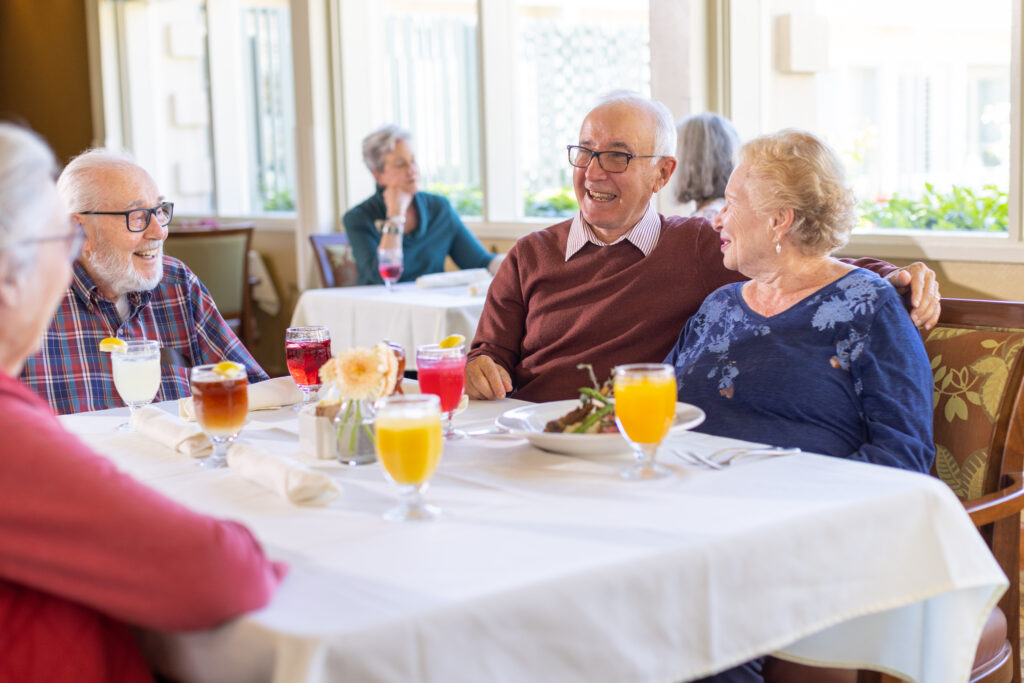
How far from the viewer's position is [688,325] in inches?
85.3

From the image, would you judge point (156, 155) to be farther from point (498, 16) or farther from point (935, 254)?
point (935, 254)

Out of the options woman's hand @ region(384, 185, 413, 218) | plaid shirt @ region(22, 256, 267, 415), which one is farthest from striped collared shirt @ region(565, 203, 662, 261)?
woman's hand @ region(384, 185, 413, 218)

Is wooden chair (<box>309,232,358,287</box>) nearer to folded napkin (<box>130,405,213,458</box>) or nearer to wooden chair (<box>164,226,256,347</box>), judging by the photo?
wooden chair (<box>164,226,256,347</box>)

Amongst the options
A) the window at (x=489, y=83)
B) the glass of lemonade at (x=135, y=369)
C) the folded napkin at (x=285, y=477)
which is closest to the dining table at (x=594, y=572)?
the folded napkin at (x=285, y=477)

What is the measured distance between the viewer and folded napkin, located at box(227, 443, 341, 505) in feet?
4.34

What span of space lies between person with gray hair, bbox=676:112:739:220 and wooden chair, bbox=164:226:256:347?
258 centimetres

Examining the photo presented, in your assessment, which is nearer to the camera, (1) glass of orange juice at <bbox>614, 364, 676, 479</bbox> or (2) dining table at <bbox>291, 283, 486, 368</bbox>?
(1) glass of orange juice at <bbox>614, 364, 676, 479</bbox>

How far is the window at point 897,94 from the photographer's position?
3.62 meters

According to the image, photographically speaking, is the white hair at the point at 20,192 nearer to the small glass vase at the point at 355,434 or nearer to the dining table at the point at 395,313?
the small glass vase at the point at 355,434

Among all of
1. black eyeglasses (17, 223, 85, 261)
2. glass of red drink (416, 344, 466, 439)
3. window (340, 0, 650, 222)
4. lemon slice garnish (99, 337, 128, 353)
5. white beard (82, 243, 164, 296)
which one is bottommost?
glass of red drink (416, 344, 466, 439)

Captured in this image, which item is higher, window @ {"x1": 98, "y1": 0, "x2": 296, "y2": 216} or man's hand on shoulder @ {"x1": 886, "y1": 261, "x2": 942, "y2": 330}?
window @ {"x1": 98, "y1": 0, "x2": 296, "y2": 216}

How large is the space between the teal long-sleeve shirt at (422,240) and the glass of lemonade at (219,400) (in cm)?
319

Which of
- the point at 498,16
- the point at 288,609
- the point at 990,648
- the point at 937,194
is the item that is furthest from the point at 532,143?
the point at 288,609

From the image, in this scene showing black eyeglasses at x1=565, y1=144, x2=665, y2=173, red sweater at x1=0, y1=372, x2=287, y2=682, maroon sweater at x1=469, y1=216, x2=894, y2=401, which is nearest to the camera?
red sweater at x1=0, y1=372, x2=287, y2=682
